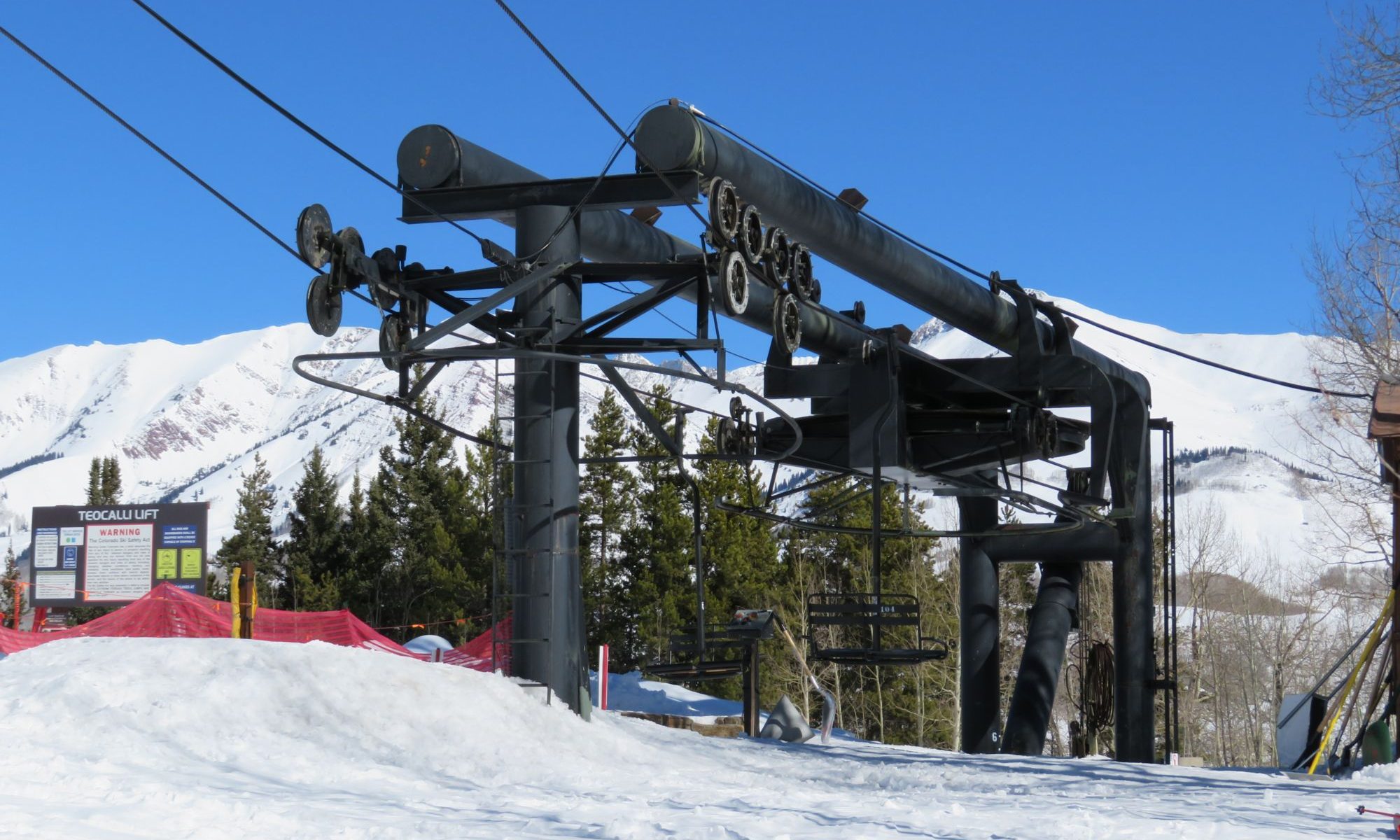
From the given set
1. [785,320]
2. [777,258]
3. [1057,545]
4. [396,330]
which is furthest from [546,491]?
[1057,545]

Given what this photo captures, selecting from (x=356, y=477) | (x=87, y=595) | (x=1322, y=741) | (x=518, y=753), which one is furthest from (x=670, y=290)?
(x=356, y=477)

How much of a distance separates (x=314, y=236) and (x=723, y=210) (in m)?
3.40

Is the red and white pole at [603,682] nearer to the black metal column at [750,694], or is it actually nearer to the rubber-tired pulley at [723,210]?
the black metal column at [750,694]

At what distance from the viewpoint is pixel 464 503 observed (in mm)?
57438

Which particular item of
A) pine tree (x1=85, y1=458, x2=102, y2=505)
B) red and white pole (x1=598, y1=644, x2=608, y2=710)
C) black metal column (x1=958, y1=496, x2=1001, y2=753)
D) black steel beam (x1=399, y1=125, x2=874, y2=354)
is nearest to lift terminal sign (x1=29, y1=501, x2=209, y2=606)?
red and white pole (x1=598, y1=644, x2=608, y2=710)

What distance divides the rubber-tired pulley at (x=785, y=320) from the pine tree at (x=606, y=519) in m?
39.9

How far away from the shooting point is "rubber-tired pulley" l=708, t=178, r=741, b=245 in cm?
1158

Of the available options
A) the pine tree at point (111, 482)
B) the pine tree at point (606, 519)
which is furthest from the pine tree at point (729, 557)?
the pine tree at point (111, 482)

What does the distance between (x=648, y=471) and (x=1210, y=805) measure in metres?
45.4

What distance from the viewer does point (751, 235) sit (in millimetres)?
12125

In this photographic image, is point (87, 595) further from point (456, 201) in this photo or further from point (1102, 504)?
point (1102, 504)

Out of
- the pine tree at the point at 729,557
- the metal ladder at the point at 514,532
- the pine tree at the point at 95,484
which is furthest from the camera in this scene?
the pine tree at the point at 95,484

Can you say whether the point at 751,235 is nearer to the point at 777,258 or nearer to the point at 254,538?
the point at 777,258

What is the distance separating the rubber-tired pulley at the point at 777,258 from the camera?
40.3ft
